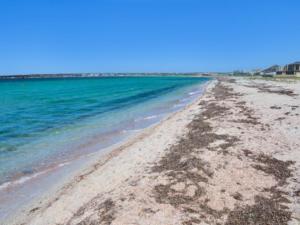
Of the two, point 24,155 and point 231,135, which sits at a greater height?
point 231,135

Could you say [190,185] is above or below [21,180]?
above

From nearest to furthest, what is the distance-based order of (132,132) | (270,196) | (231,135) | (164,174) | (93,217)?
(93,217) → (270,196) → (164,174) → (231,135) → (132,132)

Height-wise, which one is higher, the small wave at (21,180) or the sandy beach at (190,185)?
the sandy beach at (190,185)

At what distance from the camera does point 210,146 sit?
30.9 feet

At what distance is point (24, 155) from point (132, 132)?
18.3 ft

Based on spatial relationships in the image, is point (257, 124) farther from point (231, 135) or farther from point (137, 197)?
A: point (137, 197)

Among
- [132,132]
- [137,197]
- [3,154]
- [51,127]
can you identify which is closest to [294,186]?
[137,197]

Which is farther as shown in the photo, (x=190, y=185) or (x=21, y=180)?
(x=21, y=180)

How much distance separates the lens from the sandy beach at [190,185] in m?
5.16

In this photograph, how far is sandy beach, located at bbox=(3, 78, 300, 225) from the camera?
16.9 feet

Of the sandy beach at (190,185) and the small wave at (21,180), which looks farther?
the small wave at (21,180)

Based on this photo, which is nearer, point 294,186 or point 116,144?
point 294,186

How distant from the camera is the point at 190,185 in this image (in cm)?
636

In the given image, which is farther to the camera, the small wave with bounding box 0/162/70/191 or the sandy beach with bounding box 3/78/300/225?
the small wave with bounding box 0/162/70/191
